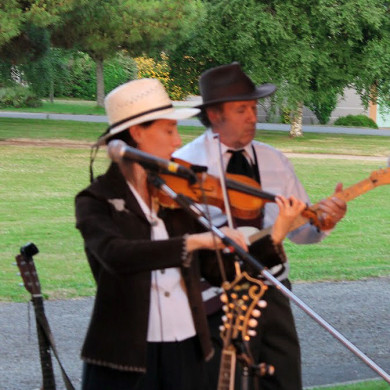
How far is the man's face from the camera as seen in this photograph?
14.2 feet

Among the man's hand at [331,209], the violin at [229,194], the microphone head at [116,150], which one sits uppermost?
the microphone head at [116,150]

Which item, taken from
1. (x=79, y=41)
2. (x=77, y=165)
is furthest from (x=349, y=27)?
(x=77, y=165)

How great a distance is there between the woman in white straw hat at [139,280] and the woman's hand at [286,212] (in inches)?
12.1

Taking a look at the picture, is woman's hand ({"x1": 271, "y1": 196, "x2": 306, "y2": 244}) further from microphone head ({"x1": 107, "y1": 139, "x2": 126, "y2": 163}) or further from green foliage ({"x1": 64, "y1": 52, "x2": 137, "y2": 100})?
green foliage ({"x1": 64, "y1": 52, "x2": 137, "y2": 100})

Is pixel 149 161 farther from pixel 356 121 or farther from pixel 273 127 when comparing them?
pixel 356 121

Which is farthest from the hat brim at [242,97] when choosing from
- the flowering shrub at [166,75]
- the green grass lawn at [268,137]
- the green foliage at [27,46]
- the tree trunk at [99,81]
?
the tree trunk at [99,81]

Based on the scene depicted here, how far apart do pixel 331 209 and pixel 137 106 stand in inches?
37.9

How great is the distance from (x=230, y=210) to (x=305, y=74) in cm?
2992

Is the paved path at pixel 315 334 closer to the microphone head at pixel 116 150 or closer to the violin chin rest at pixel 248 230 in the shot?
the violin chin rest at pixel 248 230

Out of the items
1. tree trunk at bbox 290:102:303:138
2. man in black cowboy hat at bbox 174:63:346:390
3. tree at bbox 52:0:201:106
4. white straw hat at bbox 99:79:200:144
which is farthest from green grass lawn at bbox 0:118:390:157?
white straw hat at bbox 99:79:200:144

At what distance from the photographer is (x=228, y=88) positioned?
4422 millimetres

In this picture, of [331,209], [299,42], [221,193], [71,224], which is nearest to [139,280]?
[221,193]

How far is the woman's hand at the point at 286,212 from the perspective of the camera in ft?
11.6

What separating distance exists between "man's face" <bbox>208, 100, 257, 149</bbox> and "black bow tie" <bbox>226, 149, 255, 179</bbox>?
0.10 ft
